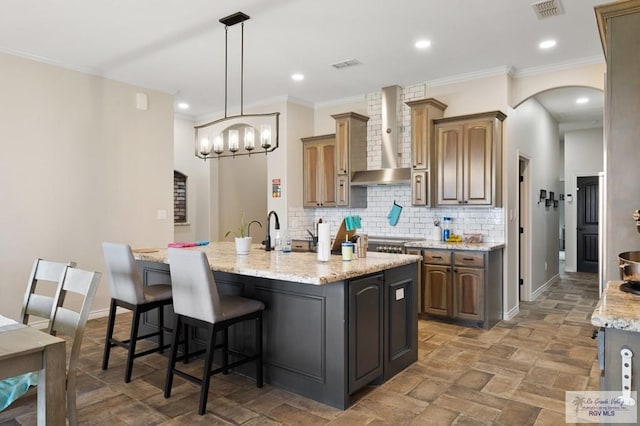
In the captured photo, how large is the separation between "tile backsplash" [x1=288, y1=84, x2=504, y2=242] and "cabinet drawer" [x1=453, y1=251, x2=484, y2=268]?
2.18 ft

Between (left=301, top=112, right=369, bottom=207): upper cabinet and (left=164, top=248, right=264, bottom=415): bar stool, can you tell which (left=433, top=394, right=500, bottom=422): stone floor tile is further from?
(left=301, top=112, right=369, bottom=207): upper cabinet

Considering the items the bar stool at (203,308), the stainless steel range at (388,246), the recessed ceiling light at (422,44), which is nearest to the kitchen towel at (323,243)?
the bar stool at (203,308)

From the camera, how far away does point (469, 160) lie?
4883mm

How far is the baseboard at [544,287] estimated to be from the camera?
6.22 metres

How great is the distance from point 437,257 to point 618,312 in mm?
3322

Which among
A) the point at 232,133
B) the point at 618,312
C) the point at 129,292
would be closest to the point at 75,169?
the point at 232,133

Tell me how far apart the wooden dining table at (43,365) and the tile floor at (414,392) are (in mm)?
311

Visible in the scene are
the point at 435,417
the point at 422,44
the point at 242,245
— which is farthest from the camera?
the point at 422,44

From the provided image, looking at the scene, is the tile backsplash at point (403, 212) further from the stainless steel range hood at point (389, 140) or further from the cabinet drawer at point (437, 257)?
the cabinet drawer at point (437, 257)

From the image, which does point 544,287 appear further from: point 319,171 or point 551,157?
point 319,171

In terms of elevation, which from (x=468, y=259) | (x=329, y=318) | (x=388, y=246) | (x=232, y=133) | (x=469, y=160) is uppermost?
(x=232, y=133)

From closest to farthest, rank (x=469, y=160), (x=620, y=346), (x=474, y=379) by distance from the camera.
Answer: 1. (x=620, y=346)
2. (x=474, y=379)
3. (x=469, y=160)

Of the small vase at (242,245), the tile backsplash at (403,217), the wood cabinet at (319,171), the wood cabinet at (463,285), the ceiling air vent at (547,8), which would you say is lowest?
the wood cabinet at (463,285)

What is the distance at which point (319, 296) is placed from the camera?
274 cm
